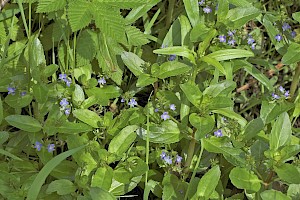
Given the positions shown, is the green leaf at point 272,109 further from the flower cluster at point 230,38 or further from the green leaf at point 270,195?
the green leaf at point 270,195

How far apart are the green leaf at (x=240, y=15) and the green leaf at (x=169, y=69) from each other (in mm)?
337

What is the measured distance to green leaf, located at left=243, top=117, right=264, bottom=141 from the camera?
8.07ft

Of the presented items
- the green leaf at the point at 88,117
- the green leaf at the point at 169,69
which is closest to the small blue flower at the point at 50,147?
the green leaf at the point at 88,117

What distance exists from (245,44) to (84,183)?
1217 millimetres

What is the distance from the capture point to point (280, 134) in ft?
7.68

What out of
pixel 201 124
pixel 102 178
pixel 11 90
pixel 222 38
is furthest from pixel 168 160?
pixel 11 90

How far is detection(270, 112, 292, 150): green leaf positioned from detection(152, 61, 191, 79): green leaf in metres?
0.47

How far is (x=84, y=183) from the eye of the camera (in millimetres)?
2209

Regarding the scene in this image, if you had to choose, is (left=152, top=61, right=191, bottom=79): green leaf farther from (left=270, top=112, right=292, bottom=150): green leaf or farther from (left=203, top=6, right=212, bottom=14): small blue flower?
(left=270, top=112, right=292, bottom=150): green leaf

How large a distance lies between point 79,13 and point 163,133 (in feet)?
2.16

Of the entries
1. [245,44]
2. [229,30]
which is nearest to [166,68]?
[229,30]

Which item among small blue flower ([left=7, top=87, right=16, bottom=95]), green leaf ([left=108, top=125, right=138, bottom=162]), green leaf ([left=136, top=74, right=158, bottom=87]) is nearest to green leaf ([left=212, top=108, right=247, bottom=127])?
green leaf ([left=136, top=74, right=158, bottom=87])

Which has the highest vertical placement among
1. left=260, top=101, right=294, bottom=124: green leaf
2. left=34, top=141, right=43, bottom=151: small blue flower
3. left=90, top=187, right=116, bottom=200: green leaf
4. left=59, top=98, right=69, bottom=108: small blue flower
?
left=59, top=98, right=69, bottom=108: small blue flower

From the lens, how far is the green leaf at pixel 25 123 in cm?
236
